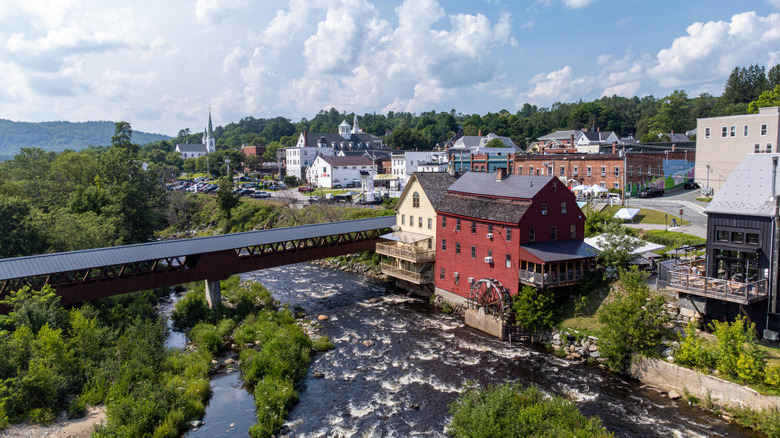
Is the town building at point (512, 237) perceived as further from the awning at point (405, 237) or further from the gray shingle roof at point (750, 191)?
the gray shingle roof at point (750, 191)

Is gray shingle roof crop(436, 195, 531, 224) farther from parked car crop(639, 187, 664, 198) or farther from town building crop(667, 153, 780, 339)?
parked car crop(639, 187, 664, 198)

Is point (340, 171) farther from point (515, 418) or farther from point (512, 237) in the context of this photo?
point (515, 418)

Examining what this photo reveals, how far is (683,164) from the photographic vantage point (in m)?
64.5

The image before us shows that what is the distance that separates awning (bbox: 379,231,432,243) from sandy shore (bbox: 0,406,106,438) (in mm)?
26042

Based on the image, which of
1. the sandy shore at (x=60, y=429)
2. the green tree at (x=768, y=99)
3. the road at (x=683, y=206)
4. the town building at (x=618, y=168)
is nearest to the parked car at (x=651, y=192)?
the road at (x=683, y=206)

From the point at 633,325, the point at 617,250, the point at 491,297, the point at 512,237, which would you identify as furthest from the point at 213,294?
the point at 617,250

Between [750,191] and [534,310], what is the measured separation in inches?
513

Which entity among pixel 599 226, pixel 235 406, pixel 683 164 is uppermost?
pixel 683 164

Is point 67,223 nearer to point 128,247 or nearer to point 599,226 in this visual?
point 128,247

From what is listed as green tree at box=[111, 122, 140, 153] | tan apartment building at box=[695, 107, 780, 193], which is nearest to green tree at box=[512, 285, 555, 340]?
tan apartment building at box=[695, 107, 780, 193]

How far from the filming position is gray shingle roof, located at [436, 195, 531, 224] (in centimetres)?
3250

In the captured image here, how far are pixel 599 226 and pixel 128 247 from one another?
35.4 metres

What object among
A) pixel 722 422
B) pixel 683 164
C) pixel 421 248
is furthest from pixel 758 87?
pixel 722 422

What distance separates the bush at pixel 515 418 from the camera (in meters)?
18.5
